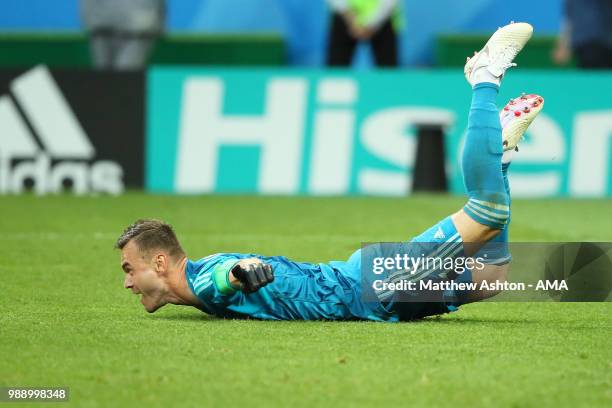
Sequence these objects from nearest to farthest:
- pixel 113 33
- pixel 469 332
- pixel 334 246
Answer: pixel 469 332 < pixel 334 246 < pixel 113 33

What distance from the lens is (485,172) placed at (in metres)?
6.24

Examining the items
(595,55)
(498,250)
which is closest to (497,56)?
(498,250)

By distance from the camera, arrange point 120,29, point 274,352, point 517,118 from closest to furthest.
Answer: point 274,352, point 517,118, point 120,29

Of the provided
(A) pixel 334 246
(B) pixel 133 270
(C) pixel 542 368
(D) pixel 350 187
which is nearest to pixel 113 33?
(D) pixel 350 187

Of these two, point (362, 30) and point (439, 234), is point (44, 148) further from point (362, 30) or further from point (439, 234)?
point (439, 234)

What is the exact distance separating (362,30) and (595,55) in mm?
2856

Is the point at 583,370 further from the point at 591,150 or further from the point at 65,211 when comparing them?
the point at 591,150

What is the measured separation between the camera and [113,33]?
16.9 meters

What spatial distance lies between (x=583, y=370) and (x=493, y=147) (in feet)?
4.76

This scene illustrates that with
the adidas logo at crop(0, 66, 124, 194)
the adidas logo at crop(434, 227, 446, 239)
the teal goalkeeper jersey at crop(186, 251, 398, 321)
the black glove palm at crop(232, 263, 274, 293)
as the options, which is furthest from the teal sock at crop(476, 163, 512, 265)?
the adidas logo at crop(0, 66, 124, 194)

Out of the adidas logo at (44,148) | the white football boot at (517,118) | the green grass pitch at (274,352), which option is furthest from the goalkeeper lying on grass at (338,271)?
the adidas logo at (44,148)

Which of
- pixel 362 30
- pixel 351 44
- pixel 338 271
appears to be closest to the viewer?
pixel 338 271

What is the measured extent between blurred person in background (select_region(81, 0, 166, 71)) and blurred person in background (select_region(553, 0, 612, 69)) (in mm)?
5224

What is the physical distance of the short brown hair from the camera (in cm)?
623
